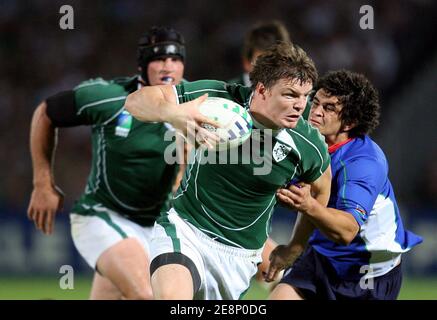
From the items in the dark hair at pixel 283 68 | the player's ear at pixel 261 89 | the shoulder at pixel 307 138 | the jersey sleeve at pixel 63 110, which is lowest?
the shoulder at pixel 307 138

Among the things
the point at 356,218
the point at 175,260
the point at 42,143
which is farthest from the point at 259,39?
the point at 175,260

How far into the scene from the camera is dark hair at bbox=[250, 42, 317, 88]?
15.6 ft

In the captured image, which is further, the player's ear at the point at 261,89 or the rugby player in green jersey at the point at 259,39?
the rugby player in green jersey at the point at 259,39

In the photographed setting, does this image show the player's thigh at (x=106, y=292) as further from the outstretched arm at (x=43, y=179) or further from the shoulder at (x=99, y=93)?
the shoulder at (x=99, y=93)

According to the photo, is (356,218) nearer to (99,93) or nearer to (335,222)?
(335,222)

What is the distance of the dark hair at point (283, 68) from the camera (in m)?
4.75

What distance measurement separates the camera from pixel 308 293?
5434 millimetres

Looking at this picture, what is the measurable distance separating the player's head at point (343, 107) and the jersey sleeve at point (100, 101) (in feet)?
5.38

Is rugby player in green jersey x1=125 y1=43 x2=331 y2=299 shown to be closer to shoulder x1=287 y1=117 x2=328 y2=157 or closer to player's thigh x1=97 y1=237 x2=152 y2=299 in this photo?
shoulder x1=287 y1=117 x2=328 y2=157

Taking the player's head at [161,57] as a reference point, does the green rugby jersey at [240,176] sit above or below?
below

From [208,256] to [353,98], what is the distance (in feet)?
4.45

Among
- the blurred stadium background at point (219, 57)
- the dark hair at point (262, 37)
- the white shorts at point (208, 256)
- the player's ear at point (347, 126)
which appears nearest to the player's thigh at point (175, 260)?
the white shorts at point (208, 256)

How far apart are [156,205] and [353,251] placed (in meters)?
1.84

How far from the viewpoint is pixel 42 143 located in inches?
259
